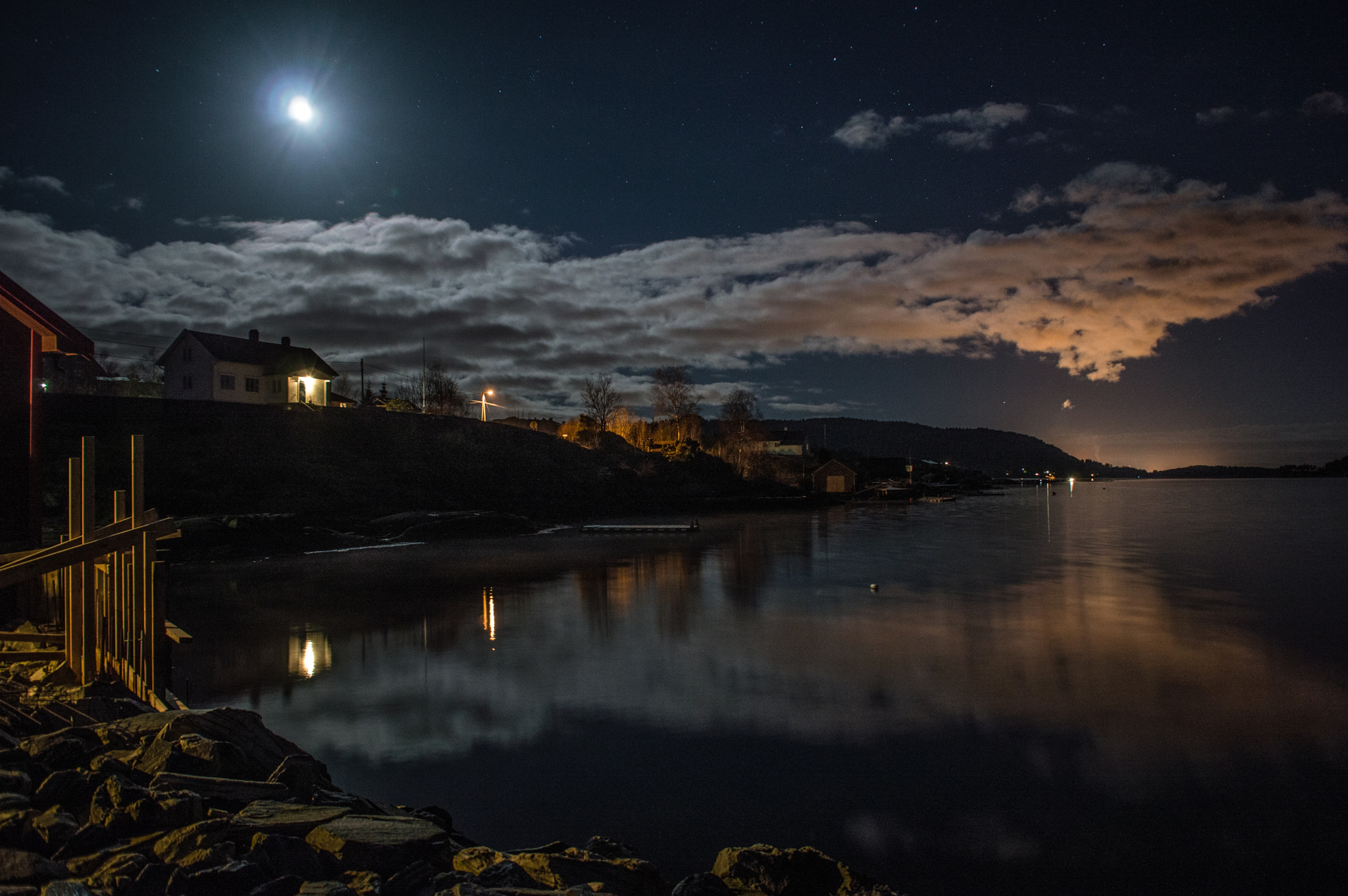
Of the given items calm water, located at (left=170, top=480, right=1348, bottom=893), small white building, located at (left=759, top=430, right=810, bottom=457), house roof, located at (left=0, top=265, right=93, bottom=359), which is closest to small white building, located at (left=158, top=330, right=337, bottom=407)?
calm water, located at (left=170, top=480, right=1348, bottom=893)

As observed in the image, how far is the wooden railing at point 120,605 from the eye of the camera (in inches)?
313

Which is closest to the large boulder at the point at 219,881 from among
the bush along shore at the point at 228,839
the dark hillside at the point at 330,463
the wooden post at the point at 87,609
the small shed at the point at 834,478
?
the bush along shore at the point at 228,839

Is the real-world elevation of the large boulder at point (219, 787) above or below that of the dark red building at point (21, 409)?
below

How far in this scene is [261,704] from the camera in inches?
419

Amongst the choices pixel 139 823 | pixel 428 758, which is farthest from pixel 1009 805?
pixel 139 823

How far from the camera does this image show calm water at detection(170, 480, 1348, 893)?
22.9ft

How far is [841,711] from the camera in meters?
10.5

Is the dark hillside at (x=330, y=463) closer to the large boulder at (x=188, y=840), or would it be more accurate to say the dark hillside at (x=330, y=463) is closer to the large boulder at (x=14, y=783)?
the large boulder at (x=14, y=783)

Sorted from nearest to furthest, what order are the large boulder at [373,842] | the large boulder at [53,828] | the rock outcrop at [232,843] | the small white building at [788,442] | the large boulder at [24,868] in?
the large boulder at [24,868] < the rock outcrop at [232,843] < the large boulder at [53,828] < the large boulder at [373,842] < the small white building at [788,442]

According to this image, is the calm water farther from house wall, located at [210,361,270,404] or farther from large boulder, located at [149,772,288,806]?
house wall, located at [210,361,270,404]

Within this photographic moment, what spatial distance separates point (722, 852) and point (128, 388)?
263ft

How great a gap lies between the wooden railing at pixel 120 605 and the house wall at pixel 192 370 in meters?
56.3

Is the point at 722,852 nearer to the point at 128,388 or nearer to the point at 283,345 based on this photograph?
the point at 283,345

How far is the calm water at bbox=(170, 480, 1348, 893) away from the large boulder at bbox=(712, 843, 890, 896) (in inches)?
40.3
